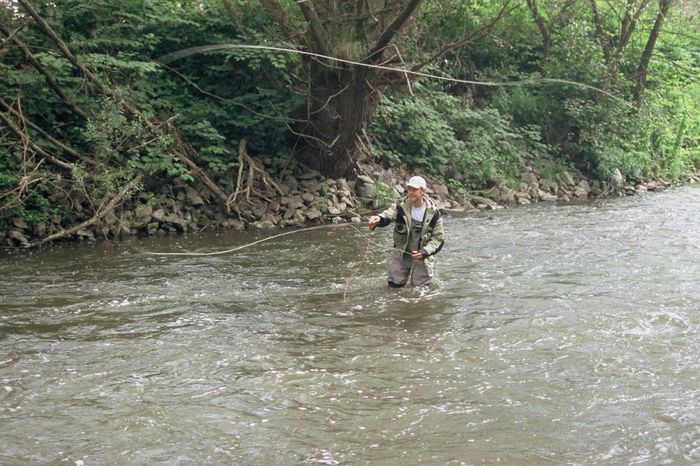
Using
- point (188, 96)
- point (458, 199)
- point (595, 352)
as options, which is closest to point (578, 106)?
point (458, 199)

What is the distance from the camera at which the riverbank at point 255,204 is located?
1238 centimetres

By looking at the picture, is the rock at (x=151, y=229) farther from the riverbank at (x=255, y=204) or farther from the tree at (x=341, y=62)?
the tree at (x=341, y=62)

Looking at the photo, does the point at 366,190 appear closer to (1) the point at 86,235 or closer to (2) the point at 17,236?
(1) the point at 86,235

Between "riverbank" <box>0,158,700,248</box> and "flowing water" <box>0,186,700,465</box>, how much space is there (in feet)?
A: 3.08

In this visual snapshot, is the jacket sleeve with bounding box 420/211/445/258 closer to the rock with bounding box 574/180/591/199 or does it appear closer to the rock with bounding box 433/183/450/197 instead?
the rock with bounding box 433/183/450/197

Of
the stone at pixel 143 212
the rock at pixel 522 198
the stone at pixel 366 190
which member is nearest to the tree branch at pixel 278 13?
the stone at pixel 366 190

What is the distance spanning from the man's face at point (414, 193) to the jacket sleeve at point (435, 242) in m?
0.27

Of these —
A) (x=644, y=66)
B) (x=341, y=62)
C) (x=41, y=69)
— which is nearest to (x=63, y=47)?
(x=41, y=69)

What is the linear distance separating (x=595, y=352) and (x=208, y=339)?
136 inches

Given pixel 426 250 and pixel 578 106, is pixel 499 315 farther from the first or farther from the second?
pixel 578 106

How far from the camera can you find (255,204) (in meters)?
14.6

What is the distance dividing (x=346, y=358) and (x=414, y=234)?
8.79ft

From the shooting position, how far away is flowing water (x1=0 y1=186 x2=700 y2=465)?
508cm

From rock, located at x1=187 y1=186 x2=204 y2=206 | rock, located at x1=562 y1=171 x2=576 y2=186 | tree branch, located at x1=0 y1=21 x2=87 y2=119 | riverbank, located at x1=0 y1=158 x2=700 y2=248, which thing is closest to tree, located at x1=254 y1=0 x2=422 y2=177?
riverbank, located at x1=0 y1=158 x2=700 y2=248
